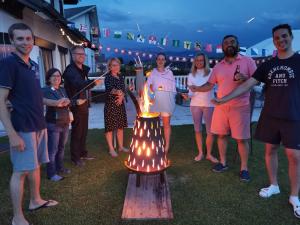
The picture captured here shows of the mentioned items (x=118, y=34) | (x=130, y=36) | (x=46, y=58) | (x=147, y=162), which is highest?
(x=118, y=34)

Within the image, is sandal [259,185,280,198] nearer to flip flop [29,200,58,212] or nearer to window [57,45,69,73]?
flip flop [29,200,58,212]

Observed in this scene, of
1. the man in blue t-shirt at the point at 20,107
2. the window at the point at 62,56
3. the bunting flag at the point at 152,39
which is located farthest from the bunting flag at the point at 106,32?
the man in blue t-shirt at the point at 20,107

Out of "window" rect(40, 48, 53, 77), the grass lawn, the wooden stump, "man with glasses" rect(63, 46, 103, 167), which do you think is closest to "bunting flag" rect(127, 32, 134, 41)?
"window" rect(40, 48, 53, 77)

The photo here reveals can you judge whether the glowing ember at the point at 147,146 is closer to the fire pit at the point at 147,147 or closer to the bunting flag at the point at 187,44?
the fire pit at the point at 147,147

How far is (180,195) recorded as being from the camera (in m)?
3.40

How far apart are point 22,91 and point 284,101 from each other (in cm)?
267

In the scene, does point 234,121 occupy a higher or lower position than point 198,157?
higher

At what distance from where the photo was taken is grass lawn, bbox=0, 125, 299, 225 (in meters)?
2.87

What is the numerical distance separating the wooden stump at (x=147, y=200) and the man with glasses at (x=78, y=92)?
1131 mm

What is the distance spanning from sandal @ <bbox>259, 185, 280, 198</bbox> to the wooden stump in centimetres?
117

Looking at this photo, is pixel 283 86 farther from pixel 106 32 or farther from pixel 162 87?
pixel 106 32

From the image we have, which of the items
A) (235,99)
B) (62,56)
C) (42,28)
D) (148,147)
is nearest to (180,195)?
Result: (148,147)

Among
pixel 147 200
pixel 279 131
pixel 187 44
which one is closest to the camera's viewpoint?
pixel 279 131

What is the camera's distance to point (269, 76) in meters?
3.01
